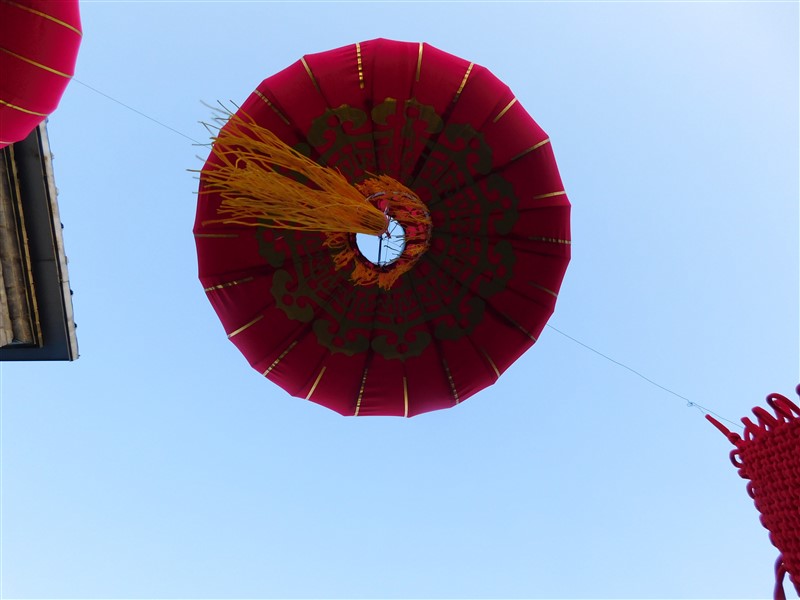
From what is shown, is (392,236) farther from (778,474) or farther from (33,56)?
(778,474)

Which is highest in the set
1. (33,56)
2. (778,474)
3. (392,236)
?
(33,56)

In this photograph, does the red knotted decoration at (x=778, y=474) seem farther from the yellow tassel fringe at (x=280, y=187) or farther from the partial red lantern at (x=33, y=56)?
the partial red lantern at (x=33, y=56)

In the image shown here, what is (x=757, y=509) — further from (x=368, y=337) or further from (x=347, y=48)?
Answer: (x=347, y=48)

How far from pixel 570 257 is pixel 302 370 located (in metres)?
2.31

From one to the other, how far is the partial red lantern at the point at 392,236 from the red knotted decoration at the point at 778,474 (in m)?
1.66

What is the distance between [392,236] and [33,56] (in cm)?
274

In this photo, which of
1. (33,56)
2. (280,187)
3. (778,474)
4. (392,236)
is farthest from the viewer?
(392,236)

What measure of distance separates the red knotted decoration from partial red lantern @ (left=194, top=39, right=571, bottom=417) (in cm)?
166

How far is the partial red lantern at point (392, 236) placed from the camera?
13.9ft

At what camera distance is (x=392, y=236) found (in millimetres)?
4477

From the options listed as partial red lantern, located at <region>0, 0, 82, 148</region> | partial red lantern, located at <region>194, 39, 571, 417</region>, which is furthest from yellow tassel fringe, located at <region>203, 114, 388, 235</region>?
partial red lantern, located at <region>0, 0, 82, 148</region>

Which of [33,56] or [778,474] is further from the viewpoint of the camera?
[33,56]

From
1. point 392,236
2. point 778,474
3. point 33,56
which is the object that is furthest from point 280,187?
point 778,474

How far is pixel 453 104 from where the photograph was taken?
4.25 meters
